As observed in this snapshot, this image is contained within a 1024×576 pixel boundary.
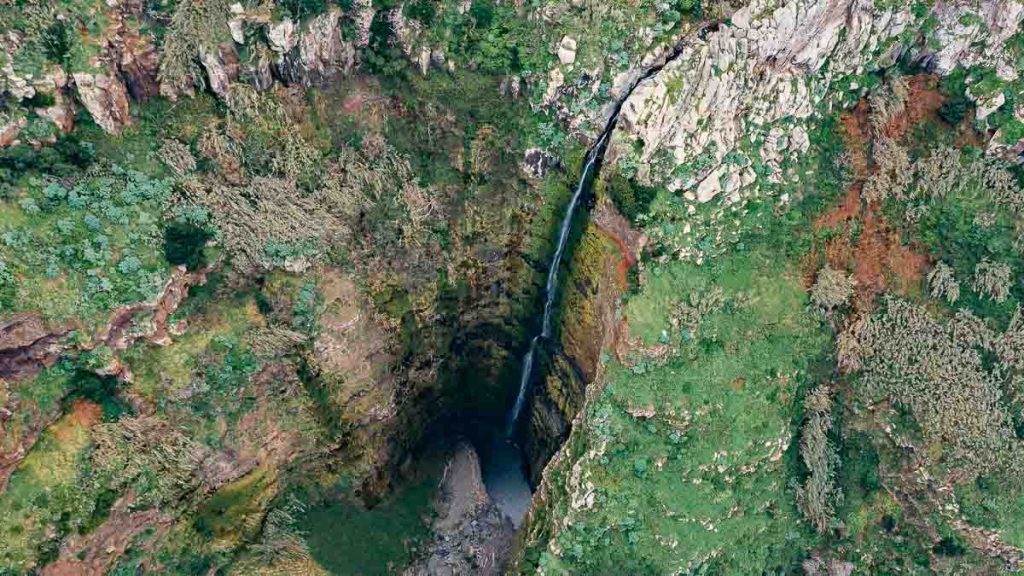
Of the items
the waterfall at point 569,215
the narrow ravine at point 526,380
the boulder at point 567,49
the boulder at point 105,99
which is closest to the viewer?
the boulder at point 105,99

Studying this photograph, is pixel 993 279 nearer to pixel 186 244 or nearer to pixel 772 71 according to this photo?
pixel 772 71

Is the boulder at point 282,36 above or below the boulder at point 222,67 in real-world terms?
above

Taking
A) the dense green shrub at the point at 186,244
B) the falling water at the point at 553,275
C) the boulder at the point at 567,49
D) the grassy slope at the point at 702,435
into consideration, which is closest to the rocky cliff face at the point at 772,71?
the falling water at the point at 553,275

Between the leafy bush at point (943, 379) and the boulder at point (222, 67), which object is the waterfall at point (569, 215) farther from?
the boulder at point (222, 67)

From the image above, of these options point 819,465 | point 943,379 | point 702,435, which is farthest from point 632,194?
point 943,379

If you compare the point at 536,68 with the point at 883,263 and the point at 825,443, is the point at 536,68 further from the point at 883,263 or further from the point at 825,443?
the point at 825,443

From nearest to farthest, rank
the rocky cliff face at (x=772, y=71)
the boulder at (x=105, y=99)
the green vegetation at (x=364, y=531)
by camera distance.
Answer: the boulder at (x=105, y=99) < the rocky cliff face at (x=772, y=71) < the green vegetation at (x=364, y=531)

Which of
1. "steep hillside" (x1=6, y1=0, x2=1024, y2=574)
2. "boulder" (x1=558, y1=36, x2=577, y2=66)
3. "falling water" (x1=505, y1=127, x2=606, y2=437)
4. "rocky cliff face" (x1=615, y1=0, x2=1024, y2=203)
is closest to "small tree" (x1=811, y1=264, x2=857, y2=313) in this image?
"steep hillside" (x1=6, y1=0, x2=1024, y2=574)

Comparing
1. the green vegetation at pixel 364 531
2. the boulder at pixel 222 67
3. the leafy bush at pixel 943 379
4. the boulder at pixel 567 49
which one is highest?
the boulder at pixel 567 49
